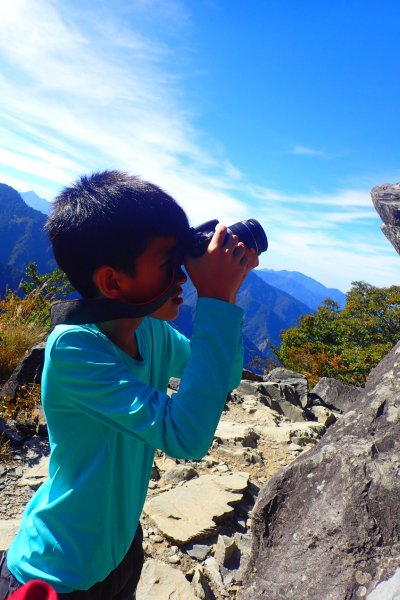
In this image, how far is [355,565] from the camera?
1.62m

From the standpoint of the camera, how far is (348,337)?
51.8ft

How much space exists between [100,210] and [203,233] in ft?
0.87

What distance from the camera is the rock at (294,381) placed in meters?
6.66

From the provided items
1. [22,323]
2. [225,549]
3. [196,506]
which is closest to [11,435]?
[196,506]

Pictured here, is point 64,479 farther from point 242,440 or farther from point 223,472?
point 242,440

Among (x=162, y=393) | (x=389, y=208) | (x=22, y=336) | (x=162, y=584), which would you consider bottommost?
(x=162, y=584)

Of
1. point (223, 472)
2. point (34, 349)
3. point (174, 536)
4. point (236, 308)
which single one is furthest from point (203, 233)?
point (34, 349)

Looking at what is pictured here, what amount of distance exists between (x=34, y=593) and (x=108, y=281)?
0.63m

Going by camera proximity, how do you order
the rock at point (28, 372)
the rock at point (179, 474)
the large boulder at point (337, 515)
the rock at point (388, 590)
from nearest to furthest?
1. the rock at point (388, 590)
2. the large boulder at point (337, 515)
3. the rock at point (179, 474)
4. the rock at point (28, 372)

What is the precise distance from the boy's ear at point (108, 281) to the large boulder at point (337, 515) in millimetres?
1323

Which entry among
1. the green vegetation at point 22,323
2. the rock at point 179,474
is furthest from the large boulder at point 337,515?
the green vegetation at point 22,323

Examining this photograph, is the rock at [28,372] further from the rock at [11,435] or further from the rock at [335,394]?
the rock at [335,394]

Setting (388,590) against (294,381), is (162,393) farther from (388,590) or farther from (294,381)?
(294,381)

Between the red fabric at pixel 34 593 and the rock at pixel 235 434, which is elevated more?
the red fabric at pixel 34 593
